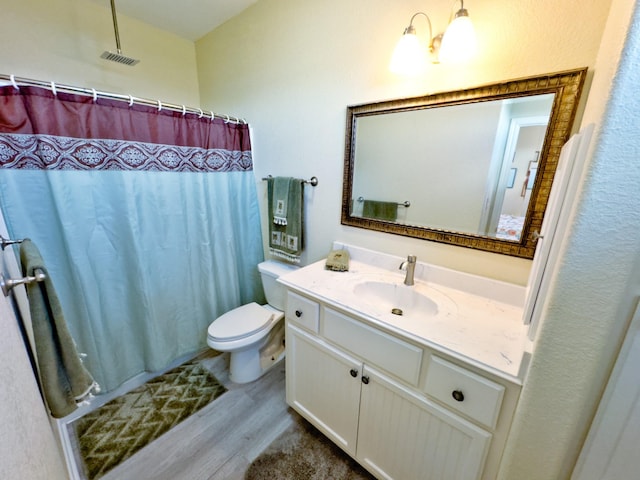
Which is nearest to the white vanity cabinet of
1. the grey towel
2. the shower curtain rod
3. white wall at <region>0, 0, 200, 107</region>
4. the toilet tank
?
the toilet tank

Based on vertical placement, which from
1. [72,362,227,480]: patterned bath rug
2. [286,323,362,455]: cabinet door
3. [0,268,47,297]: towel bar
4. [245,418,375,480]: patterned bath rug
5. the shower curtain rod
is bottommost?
[72,362,227,480]: patterned bath rug

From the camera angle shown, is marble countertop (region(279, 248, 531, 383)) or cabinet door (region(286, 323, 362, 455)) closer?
marble countertop (region(279, 248, 531, 383))

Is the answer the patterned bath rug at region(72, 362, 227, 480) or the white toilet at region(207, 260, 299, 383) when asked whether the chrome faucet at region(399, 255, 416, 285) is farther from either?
the patterned bath rug at region(72, 362, 227, 480)

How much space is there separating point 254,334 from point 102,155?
1.29 meters

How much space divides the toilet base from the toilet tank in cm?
16

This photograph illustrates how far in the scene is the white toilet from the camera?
5.16 feet

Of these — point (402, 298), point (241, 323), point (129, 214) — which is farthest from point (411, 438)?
point (129, 214)

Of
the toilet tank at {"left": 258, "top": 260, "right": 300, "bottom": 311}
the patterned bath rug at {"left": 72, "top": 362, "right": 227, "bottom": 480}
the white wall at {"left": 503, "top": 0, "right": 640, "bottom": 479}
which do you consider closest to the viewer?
the white wall at {"left": 503, "top": 0, "right": 640, "bottom": 479}

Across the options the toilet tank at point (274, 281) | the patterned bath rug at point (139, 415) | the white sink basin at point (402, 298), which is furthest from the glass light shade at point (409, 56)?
the patterned bath rug at point (139, 415)

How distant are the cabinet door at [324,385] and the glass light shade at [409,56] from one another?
1297 mm

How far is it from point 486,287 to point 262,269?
138cm

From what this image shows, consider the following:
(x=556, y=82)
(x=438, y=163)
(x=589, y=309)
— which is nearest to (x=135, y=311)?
(x=438, y=163)

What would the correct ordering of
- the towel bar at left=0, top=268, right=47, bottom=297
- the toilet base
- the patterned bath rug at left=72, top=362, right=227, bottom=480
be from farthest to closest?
the toilet base
the patterned bath rug at left=72, top=362, right=227, bottom=480
the towel bar at left=0, top=268, right=47, bottom=297

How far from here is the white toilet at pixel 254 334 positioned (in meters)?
1.57
